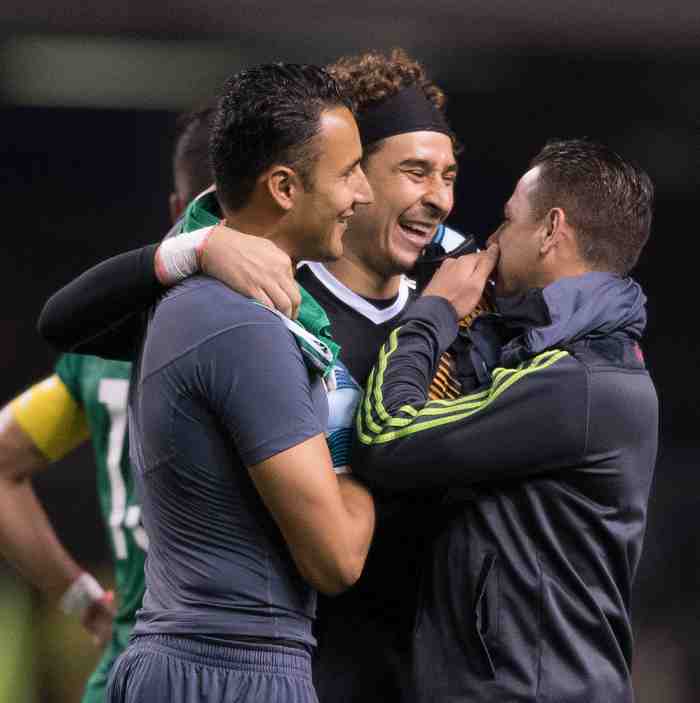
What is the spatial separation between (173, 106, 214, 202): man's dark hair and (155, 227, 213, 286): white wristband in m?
1.28

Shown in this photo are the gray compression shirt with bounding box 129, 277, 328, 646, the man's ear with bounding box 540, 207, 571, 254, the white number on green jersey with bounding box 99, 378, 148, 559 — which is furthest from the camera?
the white number on green jersey with bounding box 99, 378, 148, 559

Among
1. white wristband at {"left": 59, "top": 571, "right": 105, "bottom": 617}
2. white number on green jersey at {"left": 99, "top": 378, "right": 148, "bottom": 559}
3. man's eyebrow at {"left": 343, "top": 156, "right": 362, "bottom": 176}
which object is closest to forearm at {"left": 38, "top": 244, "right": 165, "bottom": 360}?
man's eyebrow at {"left": 343, "top": 156, "right": 362, "bottom": 176}

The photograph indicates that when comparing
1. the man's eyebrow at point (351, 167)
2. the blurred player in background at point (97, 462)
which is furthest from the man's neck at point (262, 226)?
the blurred player in background at point (97, 462)

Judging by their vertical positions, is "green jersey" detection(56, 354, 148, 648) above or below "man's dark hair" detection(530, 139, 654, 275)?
below

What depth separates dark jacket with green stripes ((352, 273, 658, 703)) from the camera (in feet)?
7.93

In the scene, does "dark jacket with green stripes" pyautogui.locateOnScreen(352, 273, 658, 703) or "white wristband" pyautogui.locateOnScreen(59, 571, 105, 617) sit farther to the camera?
"white wristband" pyautogui.locateOnScreen(59, 571, 105, 617)

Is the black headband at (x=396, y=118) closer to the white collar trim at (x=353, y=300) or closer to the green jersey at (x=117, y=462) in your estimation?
the white collar trim at (x=353, y=300)

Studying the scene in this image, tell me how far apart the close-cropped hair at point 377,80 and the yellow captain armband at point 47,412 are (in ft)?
3.43

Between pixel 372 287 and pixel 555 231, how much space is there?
46 centimetres

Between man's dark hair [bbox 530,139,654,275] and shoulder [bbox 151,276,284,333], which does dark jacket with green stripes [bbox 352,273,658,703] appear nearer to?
man's dark hair [bbox 530,139,654,275]

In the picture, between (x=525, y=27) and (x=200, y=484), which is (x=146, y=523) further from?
(x=525, y=27)

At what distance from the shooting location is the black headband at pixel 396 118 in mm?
3000

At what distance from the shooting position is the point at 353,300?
2.88m

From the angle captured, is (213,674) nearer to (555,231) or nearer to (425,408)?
(425,408)
